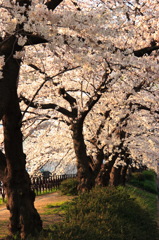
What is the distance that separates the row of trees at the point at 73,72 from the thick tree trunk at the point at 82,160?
0.13 ft

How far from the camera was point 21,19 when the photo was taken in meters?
4.81

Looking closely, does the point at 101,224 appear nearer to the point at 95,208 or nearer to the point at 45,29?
the point at 95,208

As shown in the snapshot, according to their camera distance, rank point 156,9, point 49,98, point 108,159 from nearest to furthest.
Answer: point 156,9
point 49,98
point 108,159

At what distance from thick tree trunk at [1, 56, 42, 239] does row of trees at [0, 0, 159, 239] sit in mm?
20

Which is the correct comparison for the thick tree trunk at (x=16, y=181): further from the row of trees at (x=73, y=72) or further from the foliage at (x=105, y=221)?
the foliage at (x=105, y=221)

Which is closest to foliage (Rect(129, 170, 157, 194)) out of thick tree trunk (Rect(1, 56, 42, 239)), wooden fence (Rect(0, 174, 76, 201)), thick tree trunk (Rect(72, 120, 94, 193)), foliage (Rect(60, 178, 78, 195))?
wooden fence (Rect(0, 174, 76, 201))

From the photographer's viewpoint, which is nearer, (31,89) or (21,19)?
(21,19)

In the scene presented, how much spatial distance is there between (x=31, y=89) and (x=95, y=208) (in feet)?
20.6

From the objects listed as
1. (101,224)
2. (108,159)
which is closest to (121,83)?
(108,159)

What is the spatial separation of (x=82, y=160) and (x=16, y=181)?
7110mm

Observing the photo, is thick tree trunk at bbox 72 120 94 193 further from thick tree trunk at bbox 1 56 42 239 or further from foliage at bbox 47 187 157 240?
thick tree trunk at bbox 1 56 42 239

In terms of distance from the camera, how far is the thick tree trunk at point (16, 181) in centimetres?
731

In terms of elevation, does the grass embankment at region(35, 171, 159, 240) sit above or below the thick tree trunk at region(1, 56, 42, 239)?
below

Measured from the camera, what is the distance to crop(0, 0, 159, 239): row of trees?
5574 mm
